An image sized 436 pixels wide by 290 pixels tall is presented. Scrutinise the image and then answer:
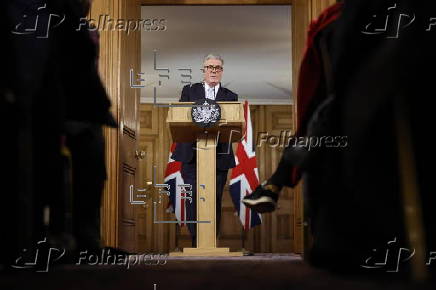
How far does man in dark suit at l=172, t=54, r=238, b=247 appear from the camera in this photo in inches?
227

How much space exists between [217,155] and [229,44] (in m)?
2.69

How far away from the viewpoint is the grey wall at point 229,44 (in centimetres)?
719

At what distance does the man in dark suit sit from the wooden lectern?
760mm

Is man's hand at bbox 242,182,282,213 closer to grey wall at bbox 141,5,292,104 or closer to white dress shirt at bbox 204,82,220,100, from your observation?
white dress shirt at bbox 204,82,220,100

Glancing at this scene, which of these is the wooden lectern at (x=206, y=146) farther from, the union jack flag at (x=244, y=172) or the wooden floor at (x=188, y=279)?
the wooden floor at (x=188, y=279)

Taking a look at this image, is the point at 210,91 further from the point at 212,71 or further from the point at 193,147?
the point at 193,147

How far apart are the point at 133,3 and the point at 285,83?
18.0ft

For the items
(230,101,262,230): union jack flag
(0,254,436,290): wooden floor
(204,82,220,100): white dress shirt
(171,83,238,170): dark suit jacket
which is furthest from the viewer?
(230,101,262,230): union jack flag

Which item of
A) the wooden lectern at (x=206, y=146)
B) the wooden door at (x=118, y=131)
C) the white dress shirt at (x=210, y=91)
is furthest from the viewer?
the white dress shirt at (x=210, y=91)

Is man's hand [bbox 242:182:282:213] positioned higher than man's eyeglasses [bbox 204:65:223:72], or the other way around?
man's eyeglasses [bbox 204:65:223:72]

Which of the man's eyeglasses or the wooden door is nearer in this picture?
the wooden door

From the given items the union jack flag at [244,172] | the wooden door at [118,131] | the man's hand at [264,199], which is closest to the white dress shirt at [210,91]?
the union jack flag at [244,172]

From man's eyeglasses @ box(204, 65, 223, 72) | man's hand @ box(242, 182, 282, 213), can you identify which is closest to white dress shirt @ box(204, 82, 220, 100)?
man's eyeglasses @ box(204, 65, 223, 72)

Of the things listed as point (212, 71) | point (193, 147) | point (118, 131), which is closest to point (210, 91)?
point (212, 71)
